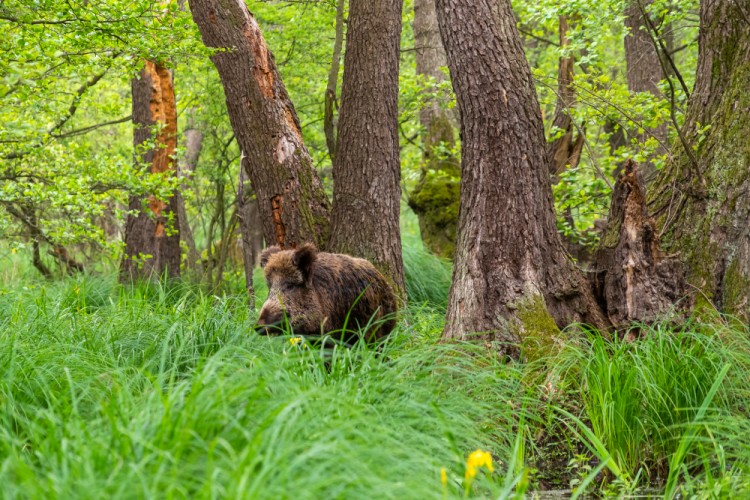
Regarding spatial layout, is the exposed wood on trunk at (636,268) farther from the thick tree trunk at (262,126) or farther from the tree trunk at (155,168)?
the tree trunk at (155,168)

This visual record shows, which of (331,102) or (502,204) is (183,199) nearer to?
(331,102)

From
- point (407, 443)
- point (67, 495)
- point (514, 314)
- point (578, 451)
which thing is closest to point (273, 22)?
point (514, 314)

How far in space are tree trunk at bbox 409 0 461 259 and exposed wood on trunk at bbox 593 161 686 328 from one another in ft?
16.0

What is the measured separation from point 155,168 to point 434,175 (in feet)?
12.7

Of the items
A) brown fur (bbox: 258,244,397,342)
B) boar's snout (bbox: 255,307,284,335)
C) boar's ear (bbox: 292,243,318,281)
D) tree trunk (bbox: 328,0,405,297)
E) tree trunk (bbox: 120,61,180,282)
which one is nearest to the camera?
boar's snout (bbox: 255,307,284,335)

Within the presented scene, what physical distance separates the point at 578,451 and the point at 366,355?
154 cm

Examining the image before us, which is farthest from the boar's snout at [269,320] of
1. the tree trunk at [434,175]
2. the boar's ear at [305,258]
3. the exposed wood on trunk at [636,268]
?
the tree trunk at [434,175]

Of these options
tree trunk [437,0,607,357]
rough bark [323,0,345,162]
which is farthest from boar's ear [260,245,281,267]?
rough bark [323,0,345,162]

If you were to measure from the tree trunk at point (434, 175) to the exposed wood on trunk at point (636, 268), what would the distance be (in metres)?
4.89

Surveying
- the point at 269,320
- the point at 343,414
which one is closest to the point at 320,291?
the point at 269,320

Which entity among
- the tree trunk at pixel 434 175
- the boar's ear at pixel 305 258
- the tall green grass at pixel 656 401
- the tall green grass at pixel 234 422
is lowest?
the tall green grass at pixel 656 401

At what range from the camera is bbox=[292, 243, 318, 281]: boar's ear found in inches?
217

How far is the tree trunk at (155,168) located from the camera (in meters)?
9.69

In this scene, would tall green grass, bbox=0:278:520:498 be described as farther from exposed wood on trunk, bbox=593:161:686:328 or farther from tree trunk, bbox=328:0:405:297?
tree trunk, bbox=328:0:405:297
